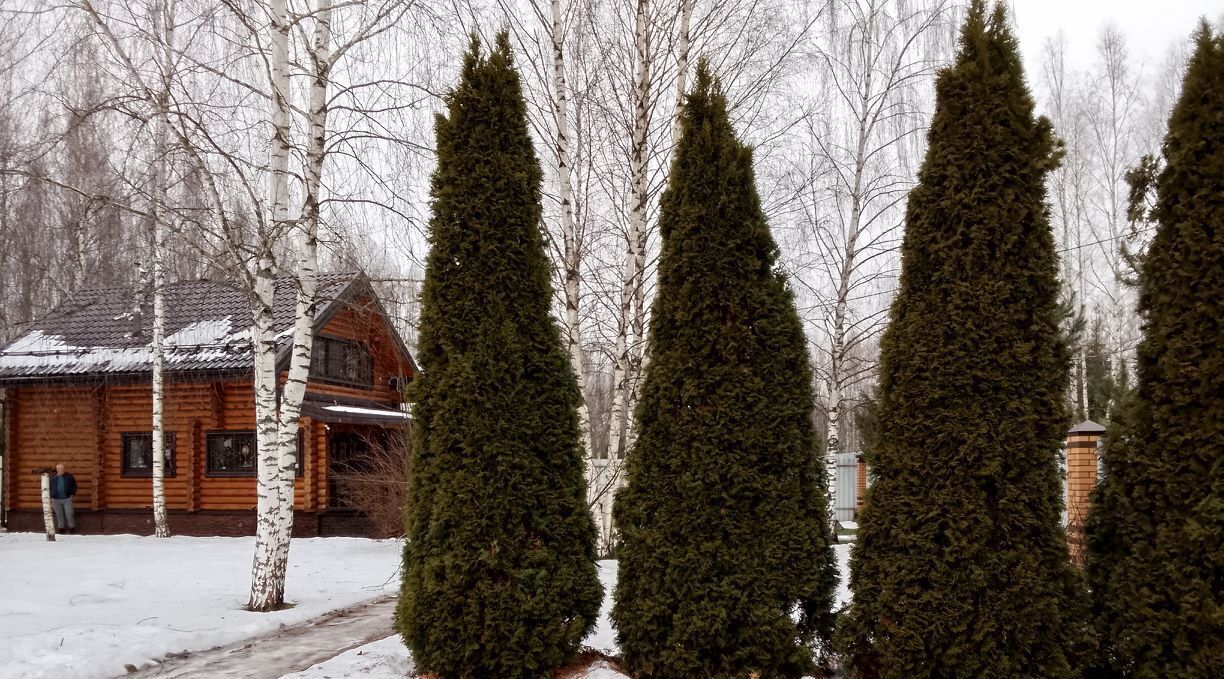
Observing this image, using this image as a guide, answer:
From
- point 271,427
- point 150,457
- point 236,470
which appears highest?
point 271,427

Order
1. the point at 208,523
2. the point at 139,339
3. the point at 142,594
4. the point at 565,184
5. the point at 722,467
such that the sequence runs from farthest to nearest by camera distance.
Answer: the point at 139,339 → the point at 208,523 → the point at 142,594 → the point at 565,184 → the point at 722,467

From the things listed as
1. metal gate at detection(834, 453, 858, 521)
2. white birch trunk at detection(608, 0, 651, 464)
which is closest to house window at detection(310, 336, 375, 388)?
white birch trunk at detection(608, 0, 651, 464)

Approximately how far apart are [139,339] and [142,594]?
32.2ft

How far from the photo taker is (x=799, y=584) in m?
4.99

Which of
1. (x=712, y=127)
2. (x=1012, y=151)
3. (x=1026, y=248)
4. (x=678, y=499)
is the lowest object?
(x=678, y=499)

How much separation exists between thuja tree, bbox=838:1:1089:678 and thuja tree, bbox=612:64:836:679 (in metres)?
0.38

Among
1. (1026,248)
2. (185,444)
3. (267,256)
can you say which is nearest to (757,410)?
(1026,248)

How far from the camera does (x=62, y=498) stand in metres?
17.3

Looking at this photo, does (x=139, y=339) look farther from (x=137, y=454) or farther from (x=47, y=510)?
(x=47, y=510)

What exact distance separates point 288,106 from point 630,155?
4165 mm

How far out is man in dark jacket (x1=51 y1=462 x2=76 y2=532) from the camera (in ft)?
57.0

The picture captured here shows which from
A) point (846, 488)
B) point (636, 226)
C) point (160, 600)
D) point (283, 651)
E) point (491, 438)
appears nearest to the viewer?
point (491, 438)

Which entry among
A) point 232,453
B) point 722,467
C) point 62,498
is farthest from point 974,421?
point 62,498

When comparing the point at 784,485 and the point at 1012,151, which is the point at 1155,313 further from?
the point at 784,485
